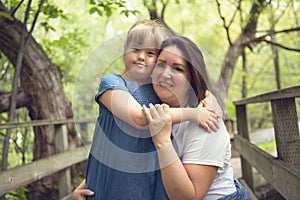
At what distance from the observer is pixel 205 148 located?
139 cm

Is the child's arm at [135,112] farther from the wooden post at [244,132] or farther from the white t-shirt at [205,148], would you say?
the wooden post at [244,132]

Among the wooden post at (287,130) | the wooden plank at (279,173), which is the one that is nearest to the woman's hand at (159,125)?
the wooden plank at (279,173)

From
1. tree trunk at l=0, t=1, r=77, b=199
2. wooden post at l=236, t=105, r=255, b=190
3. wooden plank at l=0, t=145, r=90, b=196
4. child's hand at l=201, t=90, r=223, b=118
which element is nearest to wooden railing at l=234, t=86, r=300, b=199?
child's hand at l=201, t=90, r=223, b=118

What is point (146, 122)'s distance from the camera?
1.35 metres

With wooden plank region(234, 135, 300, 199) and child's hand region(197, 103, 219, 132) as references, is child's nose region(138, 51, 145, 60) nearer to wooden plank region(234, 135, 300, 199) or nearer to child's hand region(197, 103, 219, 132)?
child's hand region(197, 103, 219, 132)

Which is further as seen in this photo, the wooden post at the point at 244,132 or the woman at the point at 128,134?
the wooden post at the point at 244,132

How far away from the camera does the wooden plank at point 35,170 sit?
8.08 feet

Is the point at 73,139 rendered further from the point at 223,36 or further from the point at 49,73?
the point at 223,36

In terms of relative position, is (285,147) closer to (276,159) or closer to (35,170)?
(276,159)

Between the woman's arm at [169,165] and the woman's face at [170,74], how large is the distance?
0.13 meters

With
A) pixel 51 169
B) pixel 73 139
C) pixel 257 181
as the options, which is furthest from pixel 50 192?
pixel 257 181

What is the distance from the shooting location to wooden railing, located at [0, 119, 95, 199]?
2484 millimetres

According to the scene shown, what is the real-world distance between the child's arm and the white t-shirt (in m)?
0.04

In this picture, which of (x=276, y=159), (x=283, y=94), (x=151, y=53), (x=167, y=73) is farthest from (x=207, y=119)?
(x=276, y=159)
